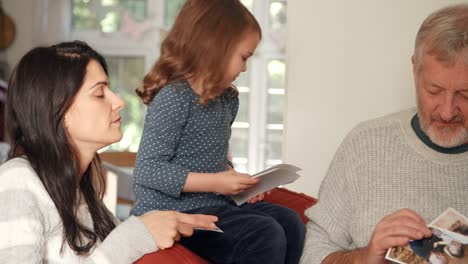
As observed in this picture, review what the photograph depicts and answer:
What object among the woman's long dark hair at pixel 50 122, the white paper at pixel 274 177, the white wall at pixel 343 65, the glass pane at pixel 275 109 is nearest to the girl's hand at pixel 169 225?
the woman's long dark hair at pixel 50 122

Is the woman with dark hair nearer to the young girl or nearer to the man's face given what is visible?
the young girl

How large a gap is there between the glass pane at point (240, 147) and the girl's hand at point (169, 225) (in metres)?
3.75

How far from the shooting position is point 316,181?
2717mm

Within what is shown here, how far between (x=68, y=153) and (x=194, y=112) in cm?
49

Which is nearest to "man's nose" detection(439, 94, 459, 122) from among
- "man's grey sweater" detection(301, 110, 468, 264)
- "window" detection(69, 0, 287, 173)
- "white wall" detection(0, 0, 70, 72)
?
"man's grey sweater" detection(301, 110, 468, 264)

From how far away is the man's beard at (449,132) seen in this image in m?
1.65

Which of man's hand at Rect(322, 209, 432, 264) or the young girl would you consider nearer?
man's hand at Rect(322, 209, 432, 264)

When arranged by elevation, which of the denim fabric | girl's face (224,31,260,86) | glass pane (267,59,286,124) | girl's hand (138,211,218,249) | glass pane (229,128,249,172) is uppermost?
girl's face (224,31,260,86)

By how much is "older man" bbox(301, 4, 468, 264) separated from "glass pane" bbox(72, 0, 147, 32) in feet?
12.9

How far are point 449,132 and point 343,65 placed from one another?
1000mm

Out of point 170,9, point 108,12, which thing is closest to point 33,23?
point 108,12

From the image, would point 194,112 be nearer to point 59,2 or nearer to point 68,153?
point 68,153

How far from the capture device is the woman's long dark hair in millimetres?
1543

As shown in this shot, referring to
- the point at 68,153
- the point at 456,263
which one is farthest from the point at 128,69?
the point at 456,263
